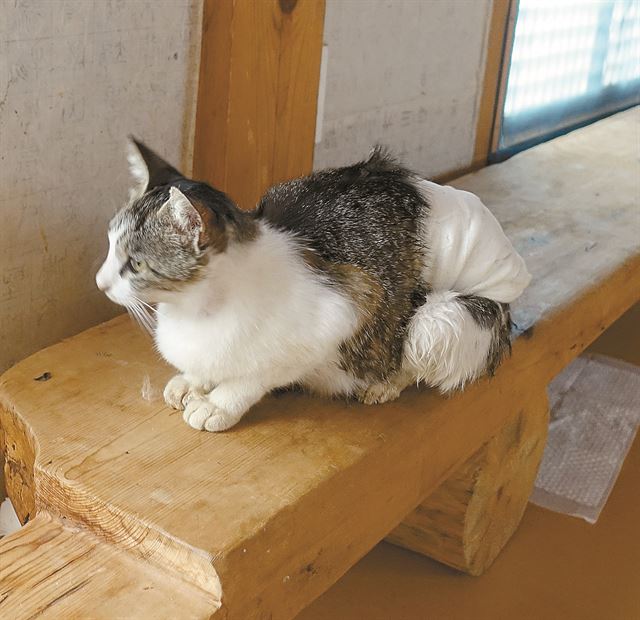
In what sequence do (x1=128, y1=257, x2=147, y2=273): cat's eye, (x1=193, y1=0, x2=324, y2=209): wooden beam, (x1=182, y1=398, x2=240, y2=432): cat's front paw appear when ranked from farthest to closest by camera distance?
1. (x1=193, y1=0, x2=324, y2=209): wooden beam
2. (x1=182, y1=398, x2=240, y2=432): cat's front paw
3. (x1=128, y1=257, x2=147, y2=273): cat's eye

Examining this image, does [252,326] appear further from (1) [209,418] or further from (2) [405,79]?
(2) [405,79]

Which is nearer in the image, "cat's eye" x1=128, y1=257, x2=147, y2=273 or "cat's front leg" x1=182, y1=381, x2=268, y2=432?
"cat's eye" x1=128, y1=257, x2=147, y2=273

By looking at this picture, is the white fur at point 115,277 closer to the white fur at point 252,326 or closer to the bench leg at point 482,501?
the white fur at point 252,326

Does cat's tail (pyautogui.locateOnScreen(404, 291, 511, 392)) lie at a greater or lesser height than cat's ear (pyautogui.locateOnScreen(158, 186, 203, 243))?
lesser

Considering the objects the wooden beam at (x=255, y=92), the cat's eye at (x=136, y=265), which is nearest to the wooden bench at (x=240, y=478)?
the cat's eye at (x=136, y=265)

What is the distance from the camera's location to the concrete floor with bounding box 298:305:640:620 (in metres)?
1.68

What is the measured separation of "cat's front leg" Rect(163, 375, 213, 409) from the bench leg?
1.90 feet

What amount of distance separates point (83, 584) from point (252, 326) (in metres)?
0.36

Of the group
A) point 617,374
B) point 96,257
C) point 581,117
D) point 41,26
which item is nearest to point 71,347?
point 96,257

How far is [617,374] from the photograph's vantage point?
2547 mm

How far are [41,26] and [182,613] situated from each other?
2.83 feet

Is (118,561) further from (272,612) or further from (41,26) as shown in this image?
(41,26)

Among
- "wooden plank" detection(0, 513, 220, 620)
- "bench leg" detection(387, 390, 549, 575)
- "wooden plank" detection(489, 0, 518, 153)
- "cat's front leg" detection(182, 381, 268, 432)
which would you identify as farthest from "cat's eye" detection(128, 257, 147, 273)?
"wooden plank" detection(489, 0, 518, 153)

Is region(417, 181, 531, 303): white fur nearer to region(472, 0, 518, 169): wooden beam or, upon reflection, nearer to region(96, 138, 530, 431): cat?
region(96, 138, 530, 431): cat
